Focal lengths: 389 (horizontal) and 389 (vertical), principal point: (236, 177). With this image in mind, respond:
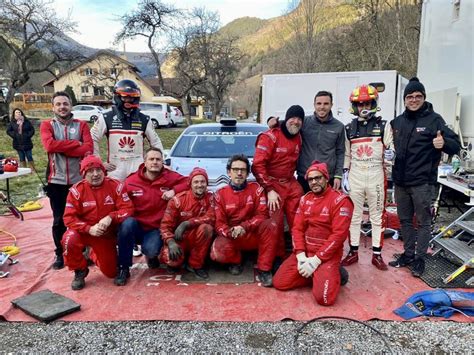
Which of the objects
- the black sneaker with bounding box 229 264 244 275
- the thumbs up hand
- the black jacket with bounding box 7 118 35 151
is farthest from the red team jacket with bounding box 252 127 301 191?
the black jacket with bounding box 7 118 35 151

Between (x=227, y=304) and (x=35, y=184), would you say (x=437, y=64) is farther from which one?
(x=35, y=184)

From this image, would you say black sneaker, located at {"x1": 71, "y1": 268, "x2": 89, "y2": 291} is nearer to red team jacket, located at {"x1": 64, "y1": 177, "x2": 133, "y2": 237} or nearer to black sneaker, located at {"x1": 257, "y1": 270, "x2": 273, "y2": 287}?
red team jacket, located at {"x1": 64, "y1": 177, "x2": 133, "y2": 237}

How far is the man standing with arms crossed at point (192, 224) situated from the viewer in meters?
4.00

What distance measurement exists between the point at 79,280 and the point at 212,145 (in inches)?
110

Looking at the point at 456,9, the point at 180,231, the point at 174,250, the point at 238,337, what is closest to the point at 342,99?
the point at 456,9

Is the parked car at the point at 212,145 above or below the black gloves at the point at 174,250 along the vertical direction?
above

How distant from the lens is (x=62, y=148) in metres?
4.05

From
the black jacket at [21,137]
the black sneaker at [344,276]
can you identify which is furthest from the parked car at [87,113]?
the black sneaker at [344,276]

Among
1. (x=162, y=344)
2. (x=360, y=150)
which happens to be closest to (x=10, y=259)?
(x=162, y=344)

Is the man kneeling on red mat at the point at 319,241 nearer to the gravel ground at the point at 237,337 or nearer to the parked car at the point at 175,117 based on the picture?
the gravel ground at the point at 237,337

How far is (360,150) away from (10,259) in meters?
4.23

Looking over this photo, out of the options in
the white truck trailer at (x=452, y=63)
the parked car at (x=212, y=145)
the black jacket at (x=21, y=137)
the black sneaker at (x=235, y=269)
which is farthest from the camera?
the black jacket at (x=21, y=137)

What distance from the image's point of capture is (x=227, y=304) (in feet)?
11.7

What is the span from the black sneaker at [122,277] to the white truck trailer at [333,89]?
20.0 ft
